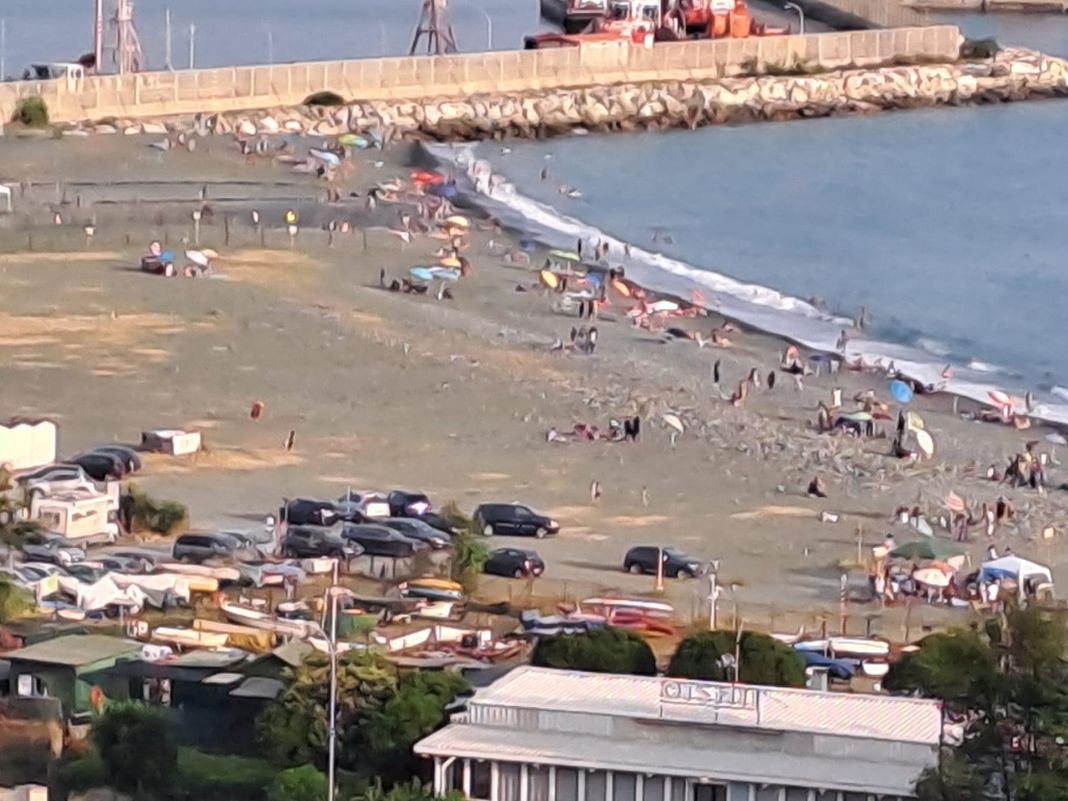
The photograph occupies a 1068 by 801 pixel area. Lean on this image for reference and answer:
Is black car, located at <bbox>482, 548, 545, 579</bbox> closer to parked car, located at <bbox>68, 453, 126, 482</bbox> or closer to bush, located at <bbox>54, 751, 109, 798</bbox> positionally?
parked car, located at <bbox>68, 453, 126, 482</bbox>

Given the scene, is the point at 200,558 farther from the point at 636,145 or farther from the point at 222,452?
the point at 636,145

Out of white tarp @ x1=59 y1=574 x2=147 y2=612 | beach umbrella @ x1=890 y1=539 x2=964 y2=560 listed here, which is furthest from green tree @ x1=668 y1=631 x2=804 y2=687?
beach umbrella @ x1=890 y1=539 x2=964 y2=560

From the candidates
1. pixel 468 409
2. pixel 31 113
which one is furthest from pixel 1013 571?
pixel 31 113

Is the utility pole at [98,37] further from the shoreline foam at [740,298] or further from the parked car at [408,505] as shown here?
the parked car at [408,505]

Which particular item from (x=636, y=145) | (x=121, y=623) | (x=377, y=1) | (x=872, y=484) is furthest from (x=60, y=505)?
(x=377, y=1)

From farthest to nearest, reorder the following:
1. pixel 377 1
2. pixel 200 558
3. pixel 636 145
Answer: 1. pixel 377 1
2. pixel 636 145
3. pixel 200 558
